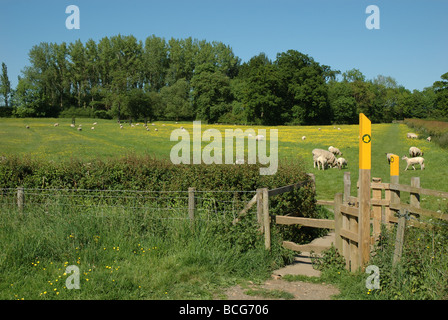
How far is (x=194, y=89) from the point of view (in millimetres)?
107125

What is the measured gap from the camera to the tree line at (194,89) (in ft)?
297

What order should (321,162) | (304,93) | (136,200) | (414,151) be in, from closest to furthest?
(136,200) < (321,162) < (414,151) < (304,93)

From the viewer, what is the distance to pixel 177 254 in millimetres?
7887

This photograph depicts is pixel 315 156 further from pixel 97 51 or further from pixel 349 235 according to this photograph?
pixel 97 51

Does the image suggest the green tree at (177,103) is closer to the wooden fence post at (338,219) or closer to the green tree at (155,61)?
the green tree at (155,61)

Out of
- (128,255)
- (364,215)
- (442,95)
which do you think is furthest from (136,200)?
(442,95)

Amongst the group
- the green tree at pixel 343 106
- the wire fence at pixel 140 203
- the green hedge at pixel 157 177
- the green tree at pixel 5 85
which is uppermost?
Result: the green tree at pixel 5 85

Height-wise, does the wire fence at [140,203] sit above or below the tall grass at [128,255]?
above

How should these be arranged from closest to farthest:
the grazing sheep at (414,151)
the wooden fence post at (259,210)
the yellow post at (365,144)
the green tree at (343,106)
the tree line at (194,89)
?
1. the yellow post at (365,144)
2. the wooden fence post at (259,210)
3. the grazing sheep at (414,151)
4. the green tree at (343,106)
5. the tree line at (194,89)

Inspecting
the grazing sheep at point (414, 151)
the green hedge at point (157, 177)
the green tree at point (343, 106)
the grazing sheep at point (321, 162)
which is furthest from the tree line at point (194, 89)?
the green hedge at point (157, 177)

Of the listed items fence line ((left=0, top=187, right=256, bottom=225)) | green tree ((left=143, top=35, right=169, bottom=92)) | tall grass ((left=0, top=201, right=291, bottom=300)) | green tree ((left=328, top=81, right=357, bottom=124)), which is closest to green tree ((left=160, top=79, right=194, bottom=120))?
green tree ((left=143, top=35, right=169, bottom=92))

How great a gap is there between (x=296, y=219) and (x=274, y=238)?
675 millimetres

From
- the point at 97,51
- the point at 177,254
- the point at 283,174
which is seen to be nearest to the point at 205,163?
the point at 283,174

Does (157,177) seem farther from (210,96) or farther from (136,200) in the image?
(210,96)
